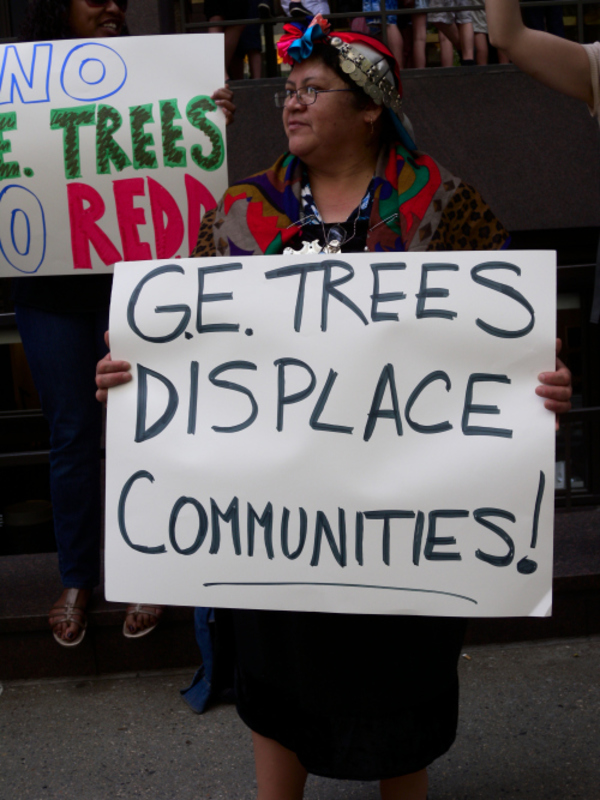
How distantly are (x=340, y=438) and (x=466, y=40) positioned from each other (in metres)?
3.55

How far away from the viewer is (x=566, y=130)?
4.12 metres

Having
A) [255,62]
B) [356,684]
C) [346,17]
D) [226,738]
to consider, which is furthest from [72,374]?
[346,17]

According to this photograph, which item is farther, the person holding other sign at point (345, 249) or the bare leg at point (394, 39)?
the bare leg at point (394, 39)

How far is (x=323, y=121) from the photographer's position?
1854 mm

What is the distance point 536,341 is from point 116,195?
1486mm

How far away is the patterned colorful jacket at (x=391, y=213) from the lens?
70.4 inches

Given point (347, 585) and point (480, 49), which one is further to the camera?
point (480, 49)

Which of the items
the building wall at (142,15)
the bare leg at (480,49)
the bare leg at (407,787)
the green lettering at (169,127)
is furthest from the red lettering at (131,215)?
the bare leg at (480,49)

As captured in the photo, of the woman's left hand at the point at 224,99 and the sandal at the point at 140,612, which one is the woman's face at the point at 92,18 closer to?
the woman's left hand at the point at 224,99

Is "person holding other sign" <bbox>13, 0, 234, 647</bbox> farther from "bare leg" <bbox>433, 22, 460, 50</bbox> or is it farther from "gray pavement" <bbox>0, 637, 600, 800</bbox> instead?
"bare leg" <bbox>433, 22, 460, 50</bbox>

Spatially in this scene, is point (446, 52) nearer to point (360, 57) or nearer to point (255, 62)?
point (255, 62)

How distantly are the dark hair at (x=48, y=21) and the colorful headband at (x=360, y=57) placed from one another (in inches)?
42.5

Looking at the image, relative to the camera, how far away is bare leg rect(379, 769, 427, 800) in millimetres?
1856

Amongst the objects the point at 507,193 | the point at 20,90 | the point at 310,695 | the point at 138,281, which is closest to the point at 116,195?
the point at 20,90
